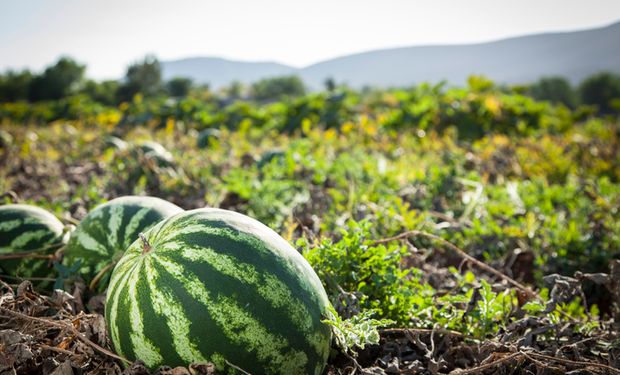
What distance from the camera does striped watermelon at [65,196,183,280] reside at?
2.21 metres

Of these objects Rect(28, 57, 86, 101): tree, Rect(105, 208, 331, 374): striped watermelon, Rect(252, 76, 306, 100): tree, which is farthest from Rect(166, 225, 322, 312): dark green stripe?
Rect(28, 57, 86, 101): tree

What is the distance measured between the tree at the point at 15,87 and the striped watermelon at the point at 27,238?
4145 cm

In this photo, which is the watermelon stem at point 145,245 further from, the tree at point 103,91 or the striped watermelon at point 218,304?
the tree at point 103,91

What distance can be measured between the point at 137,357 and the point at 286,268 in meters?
0.55

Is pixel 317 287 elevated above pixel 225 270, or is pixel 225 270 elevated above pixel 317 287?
pixel 225 270

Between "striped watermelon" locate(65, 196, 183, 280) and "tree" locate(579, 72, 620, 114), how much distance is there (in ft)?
187

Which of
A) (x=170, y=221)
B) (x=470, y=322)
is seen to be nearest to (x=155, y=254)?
(x=170, y=221)

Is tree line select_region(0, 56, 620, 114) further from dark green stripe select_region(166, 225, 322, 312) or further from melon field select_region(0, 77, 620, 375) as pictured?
dark green stripe select_region(166, 225, 322, 312)

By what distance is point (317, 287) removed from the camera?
1.65 metres

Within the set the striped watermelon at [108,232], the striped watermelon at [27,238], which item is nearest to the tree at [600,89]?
the striped watermelon at [108,232]

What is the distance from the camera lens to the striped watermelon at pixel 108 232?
7.25 ft

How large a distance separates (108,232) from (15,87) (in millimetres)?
44967

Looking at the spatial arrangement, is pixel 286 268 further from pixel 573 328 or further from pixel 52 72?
pixel 52 72

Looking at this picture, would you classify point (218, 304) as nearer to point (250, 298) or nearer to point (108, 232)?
point (250, 298)
